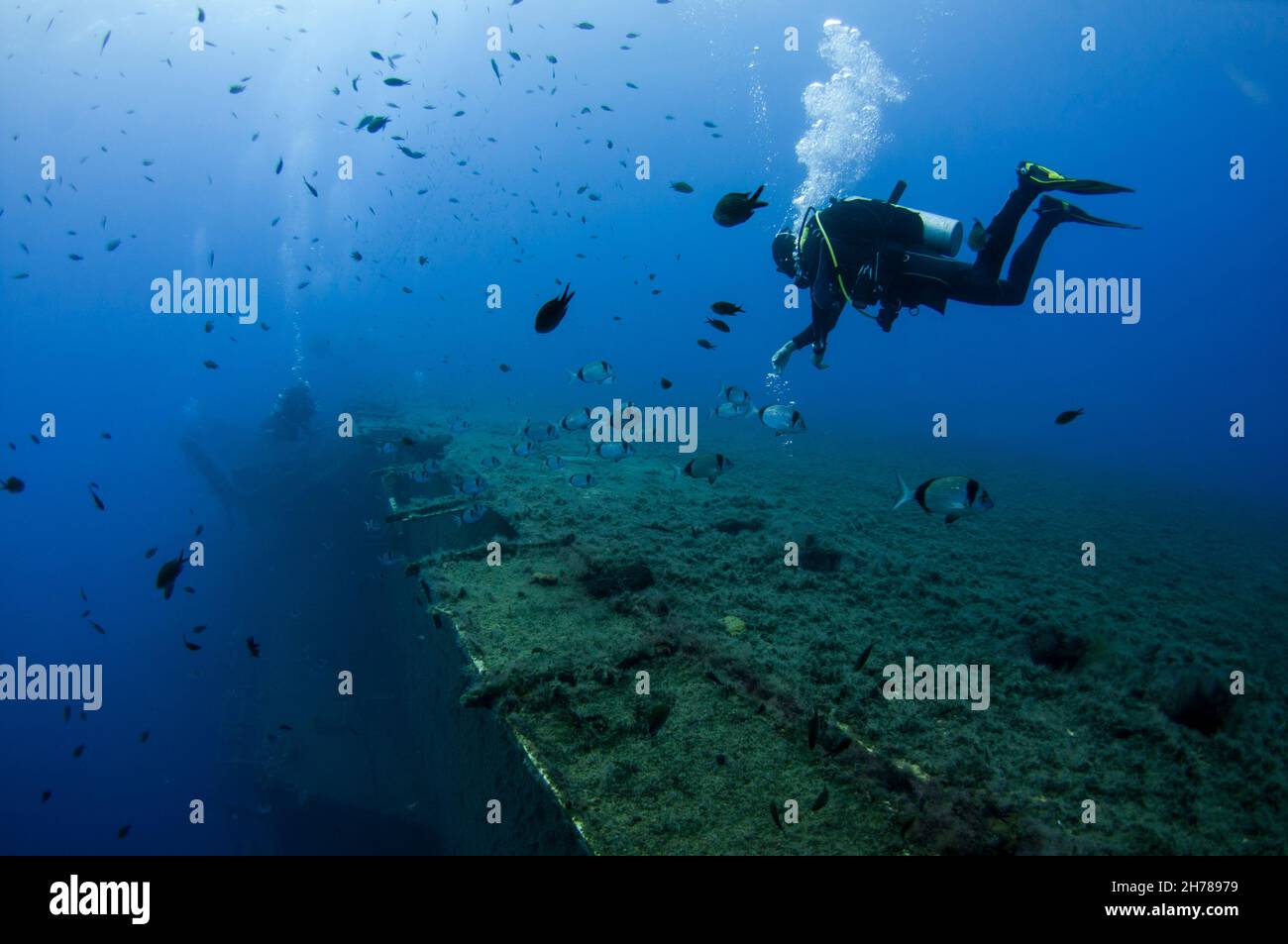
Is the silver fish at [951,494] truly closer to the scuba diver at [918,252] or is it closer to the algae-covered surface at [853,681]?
the algae-covered surface at [853,681]

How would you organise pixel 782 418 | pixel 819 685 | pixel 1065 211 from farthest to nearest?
pixel 782 418 < pixel 1065 211 < pixel 819 685

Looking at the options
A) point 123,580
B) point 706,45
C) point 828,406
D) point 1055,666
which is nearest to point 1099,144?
point 706,45

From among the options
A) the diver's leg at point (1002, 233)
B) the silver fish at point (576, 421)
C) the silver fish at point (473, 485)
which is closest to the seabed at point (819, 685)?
the silver fish at point (473, 485)

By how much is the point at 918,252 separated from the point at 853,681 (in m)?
4.54

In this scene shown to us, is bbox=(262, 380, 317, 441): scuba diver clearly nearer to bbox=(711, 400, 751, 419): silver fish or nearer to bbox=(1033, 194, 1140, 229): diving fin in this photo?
bbox=(711, 400, 751, 419): silver fish

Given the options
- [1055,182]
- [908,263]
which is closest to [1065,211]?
[1055,182]

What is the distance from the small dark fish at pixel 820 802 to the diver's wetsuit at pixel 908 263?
455 centimetres

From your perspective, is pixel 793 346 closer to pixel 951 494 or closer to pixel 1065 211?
pixel 1065 211

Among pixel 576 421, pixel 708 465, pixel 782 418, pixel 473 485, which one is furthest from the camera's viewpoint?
pixel 473 485

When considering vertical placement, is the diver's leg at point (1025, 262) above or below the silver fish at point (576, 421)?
above

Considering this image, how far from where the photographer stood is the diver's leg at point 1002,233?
5.68 metres

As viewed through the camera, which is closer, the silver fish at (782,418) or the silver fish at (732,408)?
the silver fish at (782,418)

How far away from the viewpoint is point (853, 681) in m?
4.51

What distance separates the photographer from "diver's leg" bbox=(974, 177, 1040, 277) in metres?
5.68
